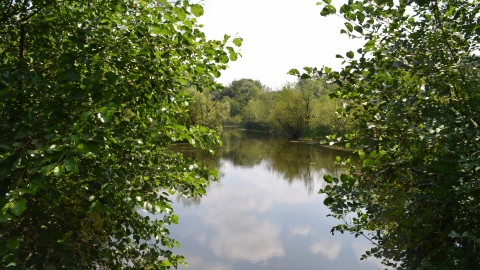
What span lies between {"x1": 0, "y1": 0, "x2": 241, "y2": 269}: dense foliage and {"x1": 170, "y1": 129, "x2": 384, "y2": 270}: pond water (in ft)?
21.4

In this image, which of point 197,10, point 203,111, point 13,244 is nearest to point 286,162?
point 203,111

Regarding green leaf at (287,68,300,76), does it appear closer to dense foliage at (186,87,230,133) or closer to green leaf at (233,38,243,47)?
green leaf at (233,38,243,47)

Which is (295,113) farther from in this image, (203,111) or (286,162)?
(286,162)

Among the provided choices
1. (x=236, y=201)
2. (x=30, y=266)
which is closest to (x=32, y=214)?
(x=30, y=266)

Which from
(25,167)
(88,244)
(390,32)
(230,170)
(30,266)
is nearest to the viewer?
(25,167)

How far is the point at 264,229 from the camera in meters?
11.8

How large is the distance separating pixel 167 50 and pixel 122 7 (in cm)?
49

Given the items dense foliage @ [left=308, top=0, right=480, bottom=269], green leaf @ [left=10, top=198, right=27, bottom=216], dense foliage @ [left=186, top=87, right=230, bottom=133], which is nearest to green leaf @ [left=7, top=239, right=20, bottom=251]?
green leaf @ [left=10, top=198, right=27, bottom=216]

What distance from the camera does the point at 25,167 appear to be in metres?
1.77

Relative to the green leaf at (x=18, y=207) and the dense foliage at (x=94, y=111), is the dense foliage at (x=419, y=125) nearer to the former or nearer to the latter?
the dense foliage at (x=94, y=111)

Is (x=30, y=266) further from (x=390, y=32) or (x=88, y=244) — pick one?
(x=390, y=32)

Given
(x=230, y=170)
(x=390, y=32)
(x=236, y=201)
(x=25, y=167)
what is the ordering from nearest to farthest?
(x=25, y=167)
(x=390, y=32)
(x=236, y=201)
(x=230, y=170)

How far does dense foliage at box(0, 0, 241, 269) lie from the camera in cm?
206

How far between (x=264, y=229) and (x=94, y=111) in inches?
420
